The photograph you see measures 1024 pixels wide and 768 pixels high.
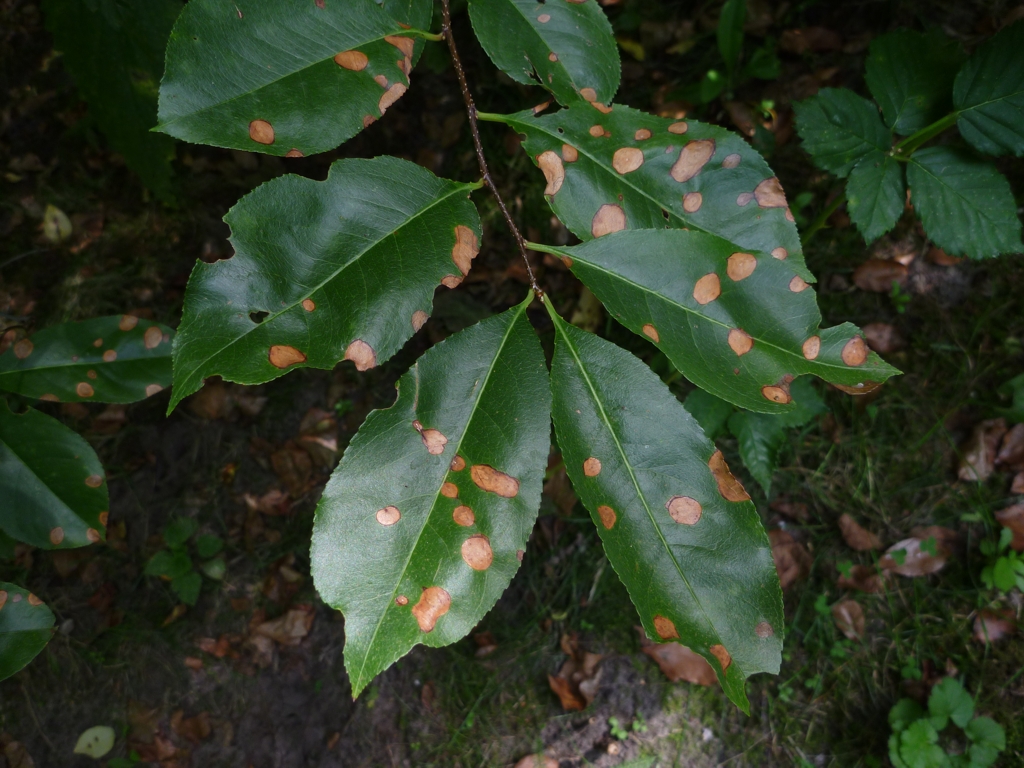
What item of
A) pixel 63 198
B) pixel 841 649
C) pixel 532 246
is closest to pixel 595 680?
pixel 841 649

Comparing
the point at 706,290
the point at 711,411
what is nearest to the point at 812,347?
the point at 706,290

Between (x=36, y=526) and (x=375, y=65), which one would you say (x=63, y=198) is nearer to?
(x=36, y=526)

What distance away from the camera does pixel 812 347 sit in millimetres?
894

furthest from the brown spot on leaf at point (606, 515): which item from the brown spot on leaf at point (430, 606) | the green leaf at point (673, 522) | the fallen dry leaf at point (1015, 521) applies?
the fallen dry leaf at point (1015, 521)

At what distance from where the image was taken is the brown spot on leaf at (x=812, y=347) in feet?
2.93

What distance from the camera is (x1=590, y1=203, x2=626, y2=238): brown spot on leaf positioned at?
3.31ft

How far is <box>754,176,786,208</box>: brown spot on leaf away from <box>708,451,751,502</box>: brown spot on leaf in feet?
1.26

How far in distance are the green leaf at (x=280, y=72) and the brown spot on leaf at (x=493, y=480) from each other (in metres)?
0.51

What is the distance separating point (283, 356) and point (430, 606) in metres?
0.40

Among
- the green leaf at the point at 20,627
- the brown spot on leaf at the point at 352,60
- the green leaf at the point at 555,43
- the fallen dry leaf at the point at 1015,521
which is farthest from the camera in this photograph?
the fallen dry leaf at the point at 1015,521

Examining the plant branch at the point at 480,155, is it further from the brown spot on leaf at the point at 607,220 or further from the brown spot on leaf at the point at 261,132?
the brown spot on leaf at the point at 261,132

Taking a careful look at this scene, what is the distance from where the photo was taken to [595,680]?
2.05 meters

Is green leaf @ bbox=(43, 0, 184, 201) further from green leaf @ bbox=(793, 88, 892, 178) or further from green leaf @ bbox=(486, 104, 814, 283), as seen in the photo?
green leaf @ bbox=(793, 88, 892, 178)

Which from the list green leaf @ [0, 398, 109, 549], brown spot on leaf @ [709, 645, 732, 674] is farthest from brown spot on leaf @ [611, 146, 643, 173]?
green leaf @ [0, 398, 109, 549]
